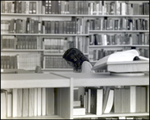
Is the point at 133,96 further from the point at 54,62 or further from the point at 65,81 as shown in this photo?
the point at 54,62

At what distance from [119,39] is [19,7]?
194 centimetres

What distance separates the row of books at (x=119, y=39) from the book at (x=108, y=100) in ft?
13.8

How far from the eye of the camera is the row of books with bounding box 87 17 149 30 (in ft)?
18.6

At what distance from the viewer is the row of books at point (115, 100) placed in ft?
4.89

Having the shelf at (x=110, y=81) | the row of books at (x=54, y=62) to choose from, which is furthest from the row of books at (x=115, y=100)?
the row of books at (x=54, y=62)

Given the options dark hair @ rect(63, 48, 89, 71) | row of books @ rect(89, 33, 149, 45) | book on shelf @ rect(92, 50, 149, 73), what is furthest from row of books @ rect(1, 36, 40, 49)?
book on shelf @ rect(92, 50, 149, 73)

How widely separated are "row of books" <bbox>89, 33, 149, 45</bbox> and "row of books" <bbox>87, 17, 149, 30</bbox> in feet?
0.45

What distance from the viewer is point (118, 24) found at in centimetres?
573

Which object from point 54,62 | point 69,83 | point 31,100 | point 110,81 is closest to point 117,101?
point 110,81

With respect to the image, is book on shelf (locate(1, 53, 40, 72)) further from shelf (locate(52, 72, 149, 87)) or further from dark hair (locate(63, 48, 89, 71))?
shelf (locate(52, 72, 149, 87))

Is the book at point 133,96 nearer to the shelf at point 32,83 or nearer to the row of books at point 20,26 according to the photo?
the shelf at point 32,83

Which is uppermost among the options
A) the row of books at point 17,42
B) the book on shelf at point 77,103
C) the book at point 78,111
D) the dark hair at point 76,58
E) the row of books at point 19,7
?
the row of books at point 19,7

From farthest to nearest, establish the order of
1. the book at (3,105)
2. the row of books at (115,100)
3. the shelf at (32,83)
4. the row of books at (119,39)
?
the row of books at (119,39) → the row of books at (115,100) → the book at (3,105) → the shelf at (32,83)

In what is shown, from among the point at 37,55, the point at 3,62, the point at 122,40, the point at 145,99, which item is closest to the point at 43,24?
the point at 37,55
